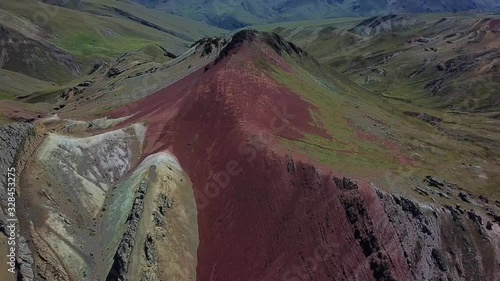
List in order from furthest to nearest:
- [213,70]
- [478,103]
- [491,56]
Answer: [491,56] < [478,103] < [213,70]

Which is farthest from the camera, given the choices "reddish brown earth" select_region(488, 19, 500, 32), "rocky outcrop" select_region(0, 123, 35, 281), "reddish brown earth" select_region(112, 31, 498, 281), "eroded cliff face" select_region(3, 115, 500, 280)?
"reddish brown earth" select_region(488, 19, 500, 32)

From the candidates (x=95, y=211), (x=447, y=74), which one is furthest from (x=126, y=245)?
(x=447, y=74)

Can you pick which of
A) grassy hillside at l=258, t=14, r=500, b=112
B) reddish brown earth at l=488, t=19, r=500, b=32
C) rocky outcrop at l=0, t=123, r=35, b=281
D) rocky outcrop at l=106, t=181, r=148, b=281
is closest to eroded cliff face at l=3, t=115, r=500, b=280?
rocky outcrop at l=106, t=181, r=148, b=281

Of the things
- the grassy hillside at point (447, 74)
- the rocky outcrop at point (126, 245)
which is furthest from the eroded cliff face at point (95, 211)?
the grassy hillside at point (447, 74)

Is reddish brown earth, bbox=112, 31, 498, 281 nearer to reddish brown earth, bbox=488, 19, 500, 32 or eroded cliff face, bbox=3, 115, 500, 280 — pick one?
eroded cliff face, bbox=3, 115, 500, 280

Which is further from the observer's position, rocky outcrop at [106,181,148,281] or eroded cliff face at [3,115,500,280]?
eroded cliff face at [3,115,500,280]

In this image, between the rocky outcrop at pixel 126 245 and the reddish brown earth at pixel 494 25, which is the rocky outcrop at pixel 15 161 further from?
the reddish brown earth at pixel 494 25

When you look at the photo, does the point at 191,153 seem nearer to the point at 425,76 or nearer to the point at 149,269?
the point at 149,269

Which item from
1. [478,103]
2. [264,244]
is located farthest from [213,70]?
[478,103]

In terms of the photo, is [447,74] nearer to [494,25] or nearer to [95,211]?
[494,25]
